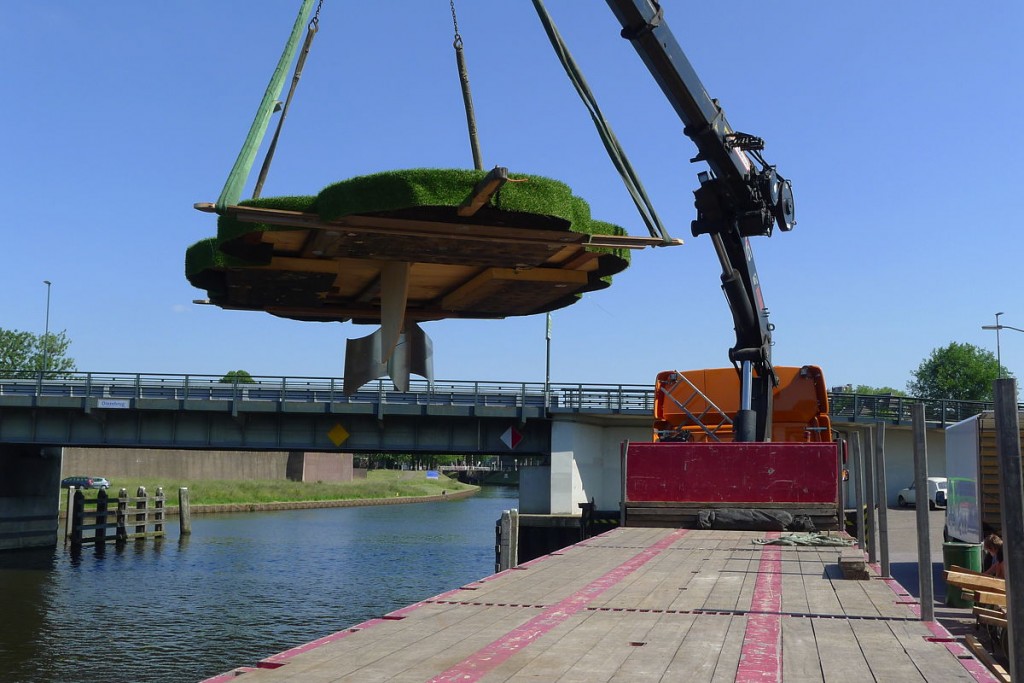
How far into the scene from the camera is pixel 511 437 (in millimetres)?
39312

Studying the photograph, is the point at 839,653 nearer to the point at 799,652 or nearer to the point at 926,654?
the point at 799,652

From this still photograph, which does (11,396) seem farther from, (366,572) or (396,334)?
(396,334)

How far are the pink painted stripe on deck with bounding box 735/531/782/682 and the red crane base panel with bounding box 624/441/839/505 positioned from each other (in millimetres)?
5459

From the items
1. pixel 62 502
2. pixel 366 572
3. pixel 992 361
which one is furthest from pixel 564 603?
Answer: pixel 992 361

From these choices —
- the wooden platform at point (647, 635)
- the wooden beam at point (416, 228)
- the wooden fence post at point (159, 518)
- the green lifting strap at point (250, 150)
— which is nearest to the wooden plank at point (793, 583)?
the wooden platform at point (647, 635)

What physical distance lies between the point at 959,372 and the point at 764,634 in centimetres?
13956

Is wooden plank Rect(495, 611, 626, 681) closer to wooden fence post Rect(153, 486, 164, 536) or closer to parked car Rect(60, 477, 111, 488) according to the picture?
wooden fence post Rect(153, 486, 164, 536)

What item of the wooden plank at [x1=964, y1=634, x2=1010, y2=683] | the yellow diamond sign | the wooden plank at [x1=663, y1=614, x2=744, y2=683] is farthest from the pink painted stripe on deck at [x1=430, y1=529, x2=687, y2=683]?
the yellow diamond sign

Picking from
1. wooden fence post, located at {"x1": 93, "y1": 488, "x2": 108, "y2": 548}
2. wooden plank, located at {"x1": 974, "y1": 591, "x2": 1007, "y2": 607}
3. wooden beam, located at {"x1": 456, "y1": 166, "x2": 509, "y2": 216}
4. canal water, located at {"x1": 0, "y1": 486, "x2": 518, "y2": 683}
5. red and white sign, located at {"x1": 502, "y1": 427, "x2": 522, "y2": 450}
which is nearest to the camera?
wooden beam, located at {"x1": 456, "y1": 166, "x2": 509, "y2": 216}

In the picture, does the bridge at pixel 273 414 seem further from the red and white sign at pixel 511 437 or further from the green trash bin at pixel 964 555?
the green trash bin at pixel 964 555

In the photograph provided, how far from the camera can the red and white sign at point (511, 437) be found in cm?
3928

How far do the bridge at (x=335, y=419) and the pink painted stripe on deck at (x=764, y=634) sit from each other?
27357 millimetres

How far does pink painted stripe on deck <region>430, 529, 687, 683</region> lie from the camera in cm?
576

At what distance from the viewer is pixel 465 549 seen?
46250mm
